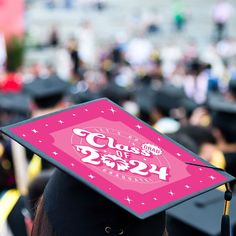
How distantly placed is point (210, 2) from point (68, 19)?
221 inches

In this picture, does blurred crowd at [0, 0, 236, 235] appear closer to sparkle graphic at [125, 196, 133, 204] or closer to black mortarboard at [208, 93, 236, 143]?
black mortarboard at [208, 93, 236, 143]

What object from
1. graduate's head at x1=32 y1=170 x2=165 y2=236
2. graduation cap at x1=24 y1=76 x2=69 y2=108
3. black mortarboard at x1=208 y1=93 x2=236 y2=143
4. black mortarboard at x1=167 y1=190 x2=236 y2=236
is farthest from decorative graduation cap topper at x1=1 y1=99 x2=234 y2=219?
graduation cap at x1=24 y1=76 x2=69 y2=108

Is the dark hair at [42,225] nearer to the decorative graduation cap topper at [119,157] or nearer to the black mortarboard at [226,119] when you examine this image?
the decorative graduation cap topper at [119,157]

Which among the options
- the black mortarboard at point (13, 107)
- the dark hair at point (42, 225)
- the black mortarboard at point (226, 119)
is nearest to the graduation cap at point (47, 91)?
the black mortarboard at point (13, 107)

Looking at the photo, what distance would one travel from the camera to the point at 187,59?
17.0 m

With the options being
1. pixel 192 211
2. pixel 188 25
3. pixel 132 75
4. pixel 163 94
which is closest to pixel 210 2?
pixel 188 25

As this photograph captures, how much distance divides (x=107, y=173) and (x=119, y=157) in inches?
3.3

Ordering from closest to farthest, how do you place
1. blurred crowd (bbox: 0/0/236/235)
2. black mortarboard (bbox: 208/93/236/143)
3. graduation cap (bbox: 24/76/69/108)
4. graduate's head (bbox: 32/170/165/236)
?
graduate's head (bbox: 32/170/165/236) < blurred crowd (bbox: 0/0/236/235) < black mortarboard (bbox: 208/93/236/143) < graduation cap (bbox: 24/76/69/108)

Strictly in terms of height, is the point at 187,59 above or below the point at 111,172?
below

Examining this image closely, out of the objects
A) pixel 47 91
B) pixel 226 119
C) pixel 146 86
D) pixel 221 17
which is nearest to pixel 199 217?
pixel 226 119

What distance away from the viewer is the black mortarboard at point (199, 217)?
277cm

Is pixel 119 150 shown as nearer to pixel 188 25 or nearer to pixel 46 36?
pixel 46 36

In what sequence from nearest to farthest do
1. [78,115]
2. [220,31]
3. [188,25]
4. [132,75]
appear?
[78,115], [132,75], [220,31], [188,25]

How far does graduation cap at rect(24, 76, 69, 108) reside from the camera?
18.6 feet
